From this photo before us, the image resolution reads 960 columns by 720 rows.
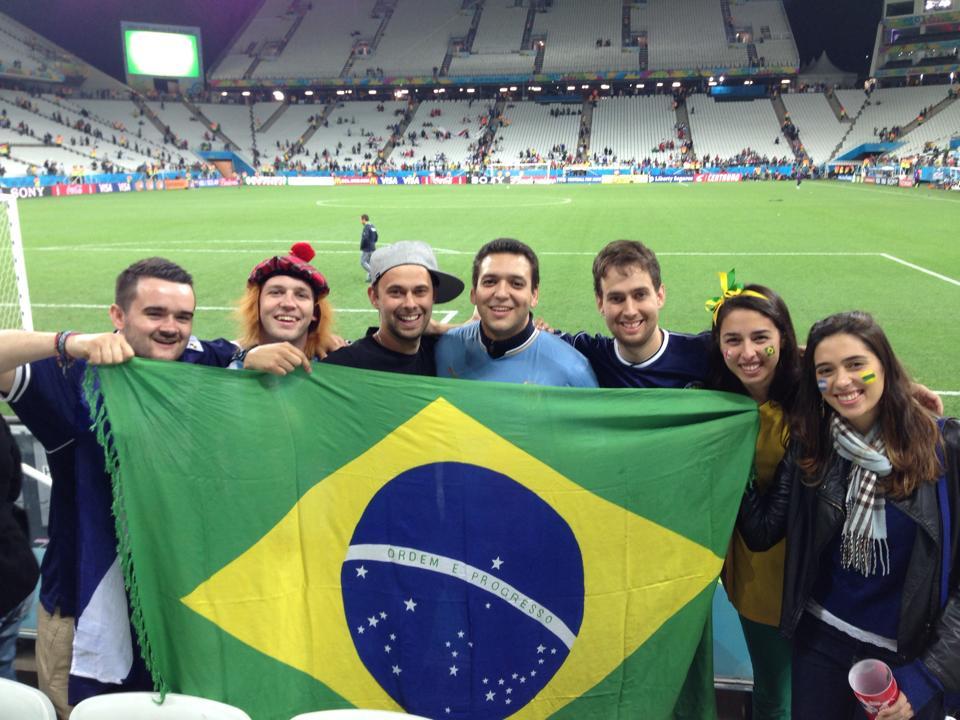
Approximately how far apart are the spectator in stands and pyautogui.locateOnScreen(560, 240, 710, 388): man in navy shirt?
A: 2.58 meters

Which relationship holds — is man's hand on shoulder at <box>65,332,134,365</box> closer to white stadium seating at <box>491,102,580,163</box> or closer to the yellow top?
the yellow top

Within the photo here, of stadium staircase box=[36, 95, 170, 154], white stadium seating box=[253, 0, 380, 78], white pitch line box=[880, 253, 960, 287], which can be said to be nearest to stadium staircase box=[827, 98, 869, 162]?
white pitch line box=[880, 253, 960, 287]

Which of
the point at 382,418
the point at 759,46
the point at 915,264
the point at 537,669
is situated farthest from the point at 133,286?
the point at 759,46

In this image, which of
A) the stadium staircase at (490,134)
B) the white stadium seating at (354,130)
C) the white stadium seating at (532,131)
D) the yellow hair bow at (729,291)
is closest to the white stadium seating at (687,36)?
the white stadium seating at (532,131)

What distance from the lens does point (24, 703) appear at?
2.34 meters

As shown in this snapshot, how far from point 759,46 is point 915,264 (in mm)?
59888

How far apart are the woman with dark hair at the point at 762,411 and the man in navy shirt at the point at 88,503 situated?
228 centimetres

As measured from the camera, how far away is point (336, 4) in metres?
76.3

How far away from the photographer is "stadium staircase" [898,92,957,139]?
51969mm

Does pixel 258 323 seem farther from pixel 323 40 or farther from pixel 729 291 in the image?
pixel 323 40

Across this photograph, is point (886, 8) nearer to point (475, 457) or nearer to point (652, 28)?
point (652, 28)

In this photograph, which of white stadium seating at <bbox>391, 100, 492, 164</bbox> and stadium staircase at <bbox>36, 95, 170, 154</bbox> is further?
white stadium seating at <bbox>391, 100, 492, 164</bbox>

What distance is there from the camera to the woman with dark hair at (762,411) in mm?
2699

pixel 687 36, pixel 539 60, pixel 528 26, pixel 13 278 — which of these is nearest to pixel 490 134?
pixel 539 60
